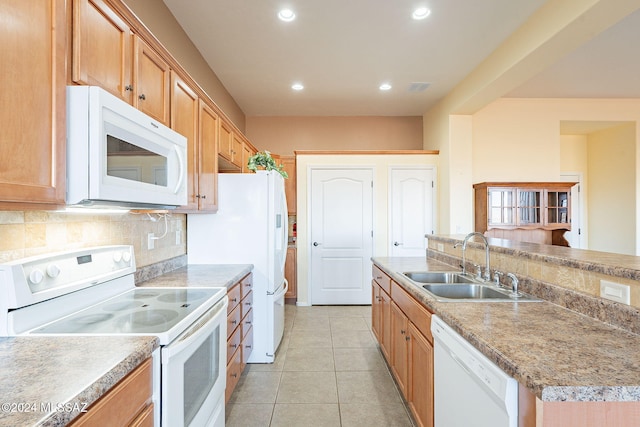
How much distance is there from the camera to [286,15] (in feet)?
8.64

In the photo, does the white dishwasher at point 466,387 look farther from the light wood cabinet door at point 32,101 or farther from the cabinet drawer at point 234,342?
the light wood cabinet door at point 32,101

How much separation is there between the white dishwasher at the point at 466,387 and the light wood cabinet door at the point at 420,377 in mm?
94

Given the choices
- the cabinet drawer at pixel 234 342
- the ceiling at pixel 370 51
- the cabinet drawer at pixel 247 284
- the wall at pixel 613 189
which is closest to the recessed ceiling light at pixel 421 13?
the ceiling at pixel 370 51

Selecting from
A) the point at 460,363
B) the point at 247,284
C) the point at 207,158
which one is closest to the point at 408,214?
the point at 247,284

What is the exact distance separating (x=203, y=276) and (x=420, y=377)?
5.01 feet

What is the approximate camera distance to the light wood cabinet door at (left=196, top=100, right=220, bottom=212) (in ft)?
7.58

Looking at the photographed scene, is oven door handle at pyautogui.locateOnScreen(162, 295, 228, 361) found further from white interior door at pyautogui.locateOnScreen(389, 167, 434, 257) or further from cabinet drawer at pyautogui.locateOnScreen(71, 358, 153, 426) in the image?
white interior door at pyautogui.locateOnScreen(389, 167, 434, 257)

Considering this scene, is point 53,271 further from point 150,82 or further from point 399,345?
point 399,345

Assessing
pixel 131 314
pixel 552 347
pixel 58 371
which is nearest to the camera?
pixel 58 371

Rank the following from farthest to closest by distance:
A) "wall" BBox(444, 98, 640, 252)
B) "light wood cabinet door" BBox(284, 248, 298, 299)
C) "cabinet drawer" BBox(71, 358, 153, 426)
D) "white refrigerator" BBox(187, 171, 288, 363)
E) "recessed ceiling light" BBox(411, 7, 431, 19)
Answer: "light wood cabinet door" BBox(284, 248, 298, 299), "wall" BBox(444, 98, 640, 252), "white refrigerator" BBox(187, 171, 288, 363), "recessed ceiling light" BBox(411, 7, 431, 19), "cabinet drawer" BBox(71, 358, 153, 426)

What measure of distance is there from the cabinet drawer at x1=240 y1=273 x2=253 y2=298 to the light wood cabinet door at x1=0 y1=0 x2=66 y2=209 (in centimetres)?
155

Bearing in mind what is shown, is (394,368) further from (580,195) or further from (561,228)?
(580,195)

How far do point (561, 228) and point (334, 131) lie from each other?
346 cm

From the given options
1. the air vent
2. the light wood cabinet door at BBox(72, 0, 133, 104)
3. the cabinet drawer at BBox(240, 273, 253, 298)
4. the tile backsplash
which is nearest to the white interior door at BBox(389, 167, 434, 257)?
the air vent
